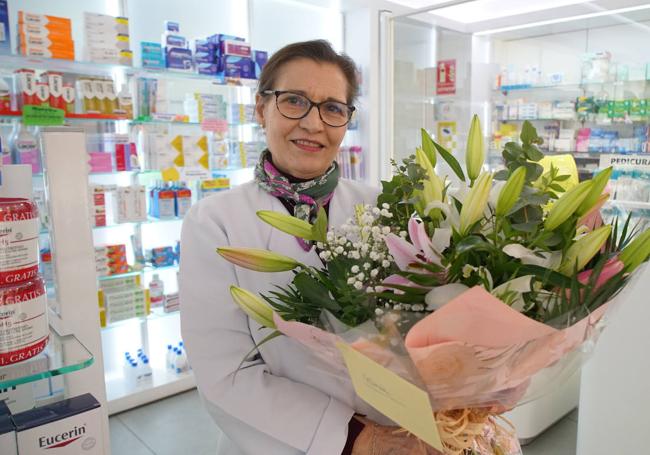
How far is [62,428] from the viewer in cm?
104

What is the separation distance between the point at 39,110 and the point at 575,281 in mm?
3105

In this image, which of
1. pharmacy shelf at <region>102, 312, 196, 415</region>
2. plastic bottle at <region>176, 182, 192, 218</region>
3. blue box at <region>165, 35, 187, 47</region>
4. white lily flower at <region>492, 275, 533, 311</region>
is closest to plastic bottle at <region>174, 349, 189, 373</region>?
pharmacy shelf at <region>102, 312, 196, 415</region>

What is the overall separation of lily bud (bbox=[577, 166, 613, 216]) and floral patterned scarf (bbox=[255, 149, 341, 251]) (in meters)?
0.67

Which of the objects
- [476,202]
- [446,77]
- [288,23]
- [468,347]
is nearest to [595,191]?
[476,202]

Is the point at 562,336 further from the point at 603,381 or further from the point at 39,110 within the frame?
the point at 39,110

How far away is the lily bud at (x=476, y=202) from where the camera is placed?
720 millimetres

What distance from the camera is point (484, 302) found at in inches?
23.8

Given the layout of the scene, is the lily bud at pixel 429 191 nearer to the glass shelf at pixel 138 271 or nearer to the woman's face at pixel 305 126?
the woman's face at pixel 305 126

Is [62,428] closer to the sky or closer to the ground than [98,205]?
closer to the ground

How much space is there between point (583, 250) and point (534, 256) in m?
0.07

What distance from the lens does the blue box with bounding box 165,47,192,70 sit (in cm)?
353

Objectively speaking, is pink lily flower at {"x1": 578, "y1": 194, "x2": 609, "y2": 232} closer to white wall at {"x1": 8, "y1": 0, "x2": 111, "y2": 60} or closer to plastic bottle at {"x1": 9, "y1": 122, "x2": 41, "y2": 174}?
plastic bottle at {"x1": 9, "y1": 122, "x2": 41, "y2": 174}

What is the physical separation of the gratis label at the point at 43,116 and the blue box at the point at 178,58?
0.81 metres

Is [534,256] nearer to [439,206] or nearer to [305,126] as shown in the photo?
[439,206]
